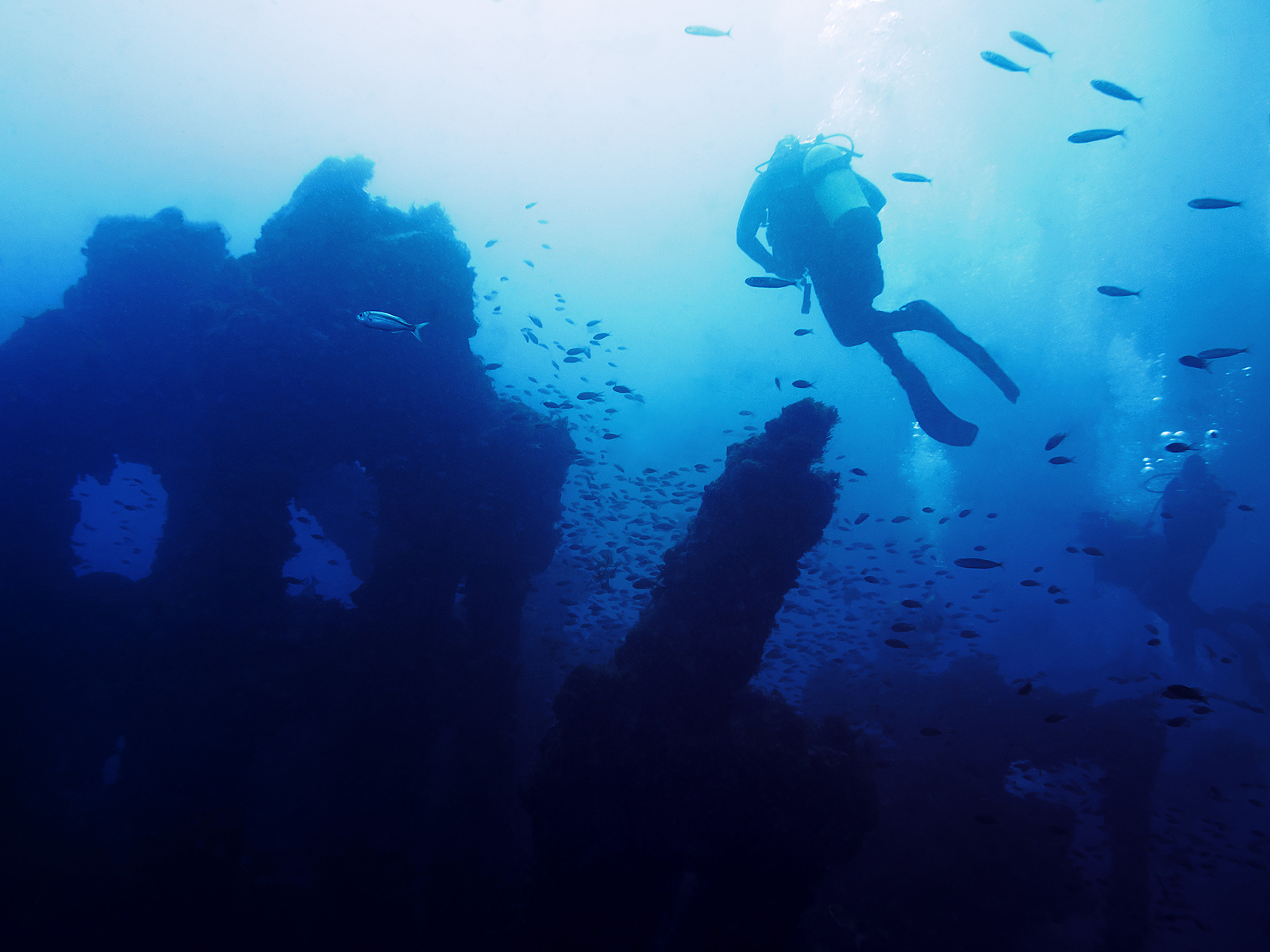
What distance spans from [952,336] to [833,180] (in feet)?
12.7

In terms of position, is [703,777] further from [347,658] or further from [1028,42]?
[1028,42]

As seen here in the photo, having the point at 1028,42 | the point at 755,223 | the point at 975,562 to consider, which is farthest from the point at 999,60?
the point at 975,562

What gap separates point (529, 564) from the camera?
11547 mm

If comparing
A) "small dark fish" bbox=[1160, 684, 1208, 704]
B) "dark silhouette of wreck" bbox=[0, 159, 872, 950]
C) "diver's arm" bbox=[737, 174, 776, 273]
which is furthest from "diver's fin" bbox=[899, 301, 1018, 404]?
"small dark fish" bbox=[1160, 684, 1208, 704]

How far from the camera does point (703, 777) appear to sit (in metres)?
6.99

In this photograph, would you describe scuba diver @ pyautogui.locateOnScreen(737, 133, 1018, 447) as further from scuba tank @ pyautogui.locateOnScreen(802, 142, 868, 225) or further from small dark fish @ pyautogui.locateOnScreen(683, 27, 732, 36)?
small dark fish @ pyautogui.locateOnScreen(683, 27, 732, 36)

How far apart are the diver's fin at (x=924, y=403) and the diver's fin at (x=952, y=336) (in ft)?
1.93

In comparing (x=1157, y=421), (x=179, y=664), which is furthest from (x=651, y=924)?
(x=1157, y=421)

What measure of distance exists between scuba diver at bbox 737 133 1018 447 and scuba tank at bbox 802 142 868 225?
0.05 ft

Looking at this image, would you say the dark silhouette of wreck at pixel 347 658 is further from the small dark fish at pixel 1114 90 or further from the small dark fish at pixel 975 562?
the small dark fish at pixel 1114 90

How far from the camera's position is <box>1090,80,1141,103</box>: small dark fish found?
673 centimetres

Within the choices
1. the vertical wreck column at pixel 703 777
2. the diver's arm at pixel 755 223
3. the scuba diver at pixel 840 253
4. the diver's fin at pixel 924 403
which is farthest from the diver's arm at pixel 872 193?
the vertical wreck column at pixel 703 777

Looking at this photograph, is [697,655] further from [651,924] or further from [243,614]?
[243,614]

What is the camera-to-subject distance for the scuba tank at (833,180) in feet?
27.1
